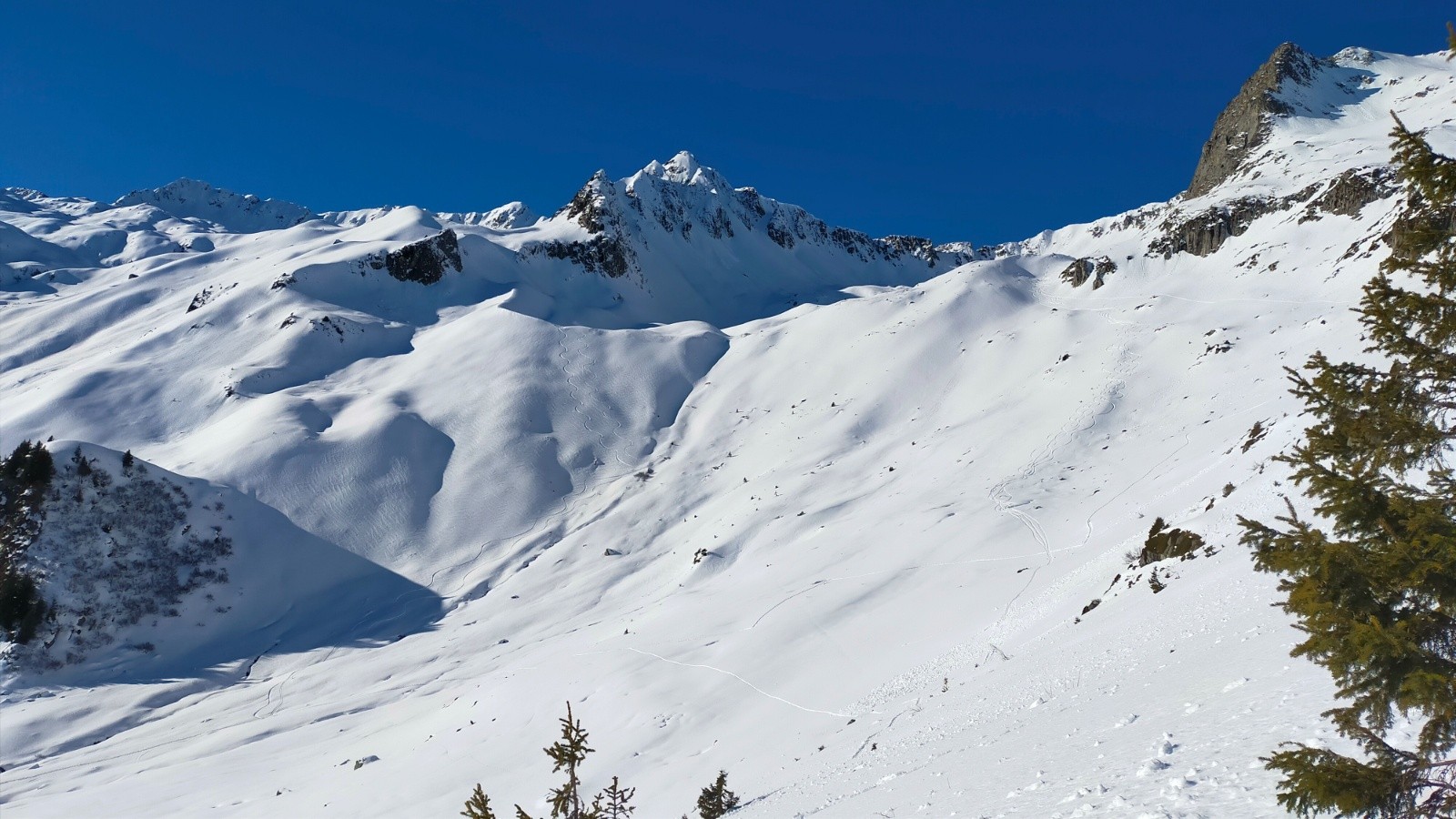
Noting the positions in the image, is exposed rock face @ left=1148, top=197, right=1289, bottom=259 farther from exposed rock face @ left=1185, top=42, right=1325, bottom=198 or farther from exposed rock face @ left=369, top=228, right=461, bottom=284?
exposed rock face @ left=369, top=228, right=461, bottom=284

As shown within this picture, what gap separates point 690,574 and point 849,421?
24.9 meters

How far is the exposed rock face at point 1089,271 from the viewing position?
3558 inches

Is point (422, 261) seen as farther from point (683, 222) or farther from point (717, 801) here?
point (717, 801)

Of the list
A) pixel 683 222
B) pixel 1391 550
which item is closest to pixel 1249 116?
pixel 683 222

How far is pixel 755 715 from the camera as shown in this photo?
2550 cm

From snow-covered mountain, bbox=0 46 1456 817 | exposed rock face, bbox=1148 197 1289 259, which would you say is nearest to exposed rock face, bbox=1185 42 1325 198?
snow-covered mountain, bbox=0 46 1456 817

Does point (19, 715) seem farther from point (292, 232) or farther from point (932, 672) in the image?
point (292, 232)

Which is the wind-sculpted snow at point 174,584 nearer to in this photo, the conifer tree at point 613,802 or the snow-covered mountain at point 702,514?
the snow-covered mountain at point 702,514

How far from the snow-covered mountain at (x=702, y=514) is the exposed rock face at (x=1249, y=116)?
3.18 ft

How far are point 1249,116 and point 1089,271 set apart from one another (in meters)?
55.5

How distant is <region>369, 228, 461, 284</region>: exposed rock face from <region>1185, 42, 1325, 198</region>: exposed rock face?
347 ft

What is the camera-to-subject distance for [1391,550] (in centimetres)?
564

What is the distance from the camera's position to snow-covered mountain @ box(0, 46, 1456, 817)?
57.4ft

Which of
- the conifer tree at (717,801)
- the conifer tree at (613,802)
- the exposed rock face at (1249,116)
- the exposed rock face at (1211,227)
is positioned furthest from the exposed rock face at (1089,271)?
the conifer tree at (613,802)
